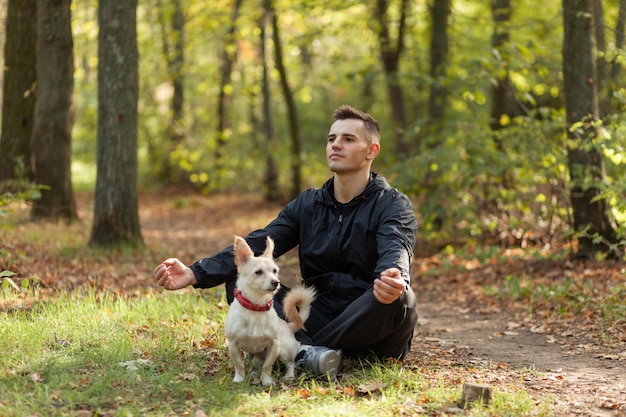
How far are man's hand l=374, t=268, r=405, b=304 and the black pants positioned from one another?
0.65 feet

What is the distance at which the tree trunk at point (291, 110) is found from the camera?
16.5 m

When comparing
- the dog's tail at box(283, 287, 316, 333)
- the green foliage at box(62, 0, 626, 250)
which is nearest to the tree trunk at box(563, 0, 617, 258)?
the green foliage at box(62, 0, 626, 250)

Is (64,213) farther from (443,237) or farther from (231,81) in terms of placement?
(231,81)

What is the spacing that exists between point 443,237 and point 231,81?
10495 mm

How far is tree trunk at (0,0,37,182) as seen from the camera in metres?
11.4

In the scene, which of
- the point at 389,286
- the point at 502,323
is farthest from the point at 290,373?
the point at 502,323

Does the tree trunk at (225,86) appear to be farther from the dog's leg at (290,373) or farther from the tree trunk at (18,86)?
the dog's leg at (290,373)

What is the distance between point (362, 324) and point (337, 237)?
0.76 meters

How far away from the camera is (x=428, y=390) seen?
443 centimetres

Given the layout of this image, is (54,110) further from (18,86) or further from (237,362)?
(237,362)

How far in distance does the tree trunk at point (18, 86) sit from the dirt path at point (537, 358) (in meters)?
7.47

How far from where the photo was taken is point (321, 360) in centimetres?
459

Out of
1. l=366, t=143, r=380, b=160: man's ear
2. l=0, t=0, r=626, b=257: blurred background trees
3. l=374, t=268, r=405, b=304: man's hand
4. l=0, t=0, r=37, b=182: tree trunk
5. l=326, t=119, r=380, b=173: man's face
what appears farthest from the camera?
l=0, t=0, r=37, b=182: tree trunk

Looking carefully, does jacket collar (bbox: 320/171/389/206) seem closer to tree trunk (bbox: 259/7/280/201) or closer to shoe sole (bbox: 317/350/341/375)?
shoe sole (bbox: 317/350/341/375)
